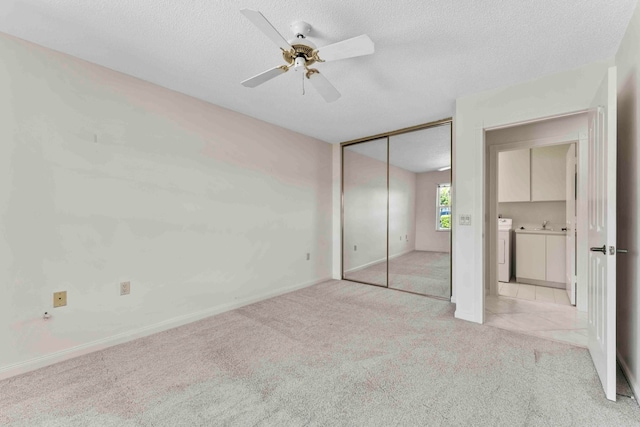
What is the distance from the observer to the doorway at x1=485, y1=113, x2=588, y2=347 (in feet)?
10.1

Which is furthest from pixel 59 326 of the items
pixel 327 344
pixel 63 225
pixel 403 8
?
pixel 403 8

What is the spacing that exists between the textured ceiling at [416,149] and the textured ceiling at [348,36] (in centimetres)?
106

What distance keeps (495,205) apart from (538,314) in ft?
4.68

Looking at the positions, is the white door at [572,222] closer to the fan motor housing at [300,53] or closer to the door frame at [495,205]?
the door frame at [495,205]

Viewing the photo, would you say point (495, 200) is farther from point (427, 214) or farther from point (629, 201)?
point (629, 201)

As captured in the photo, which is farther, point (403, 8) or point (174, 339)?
point (174, 339)

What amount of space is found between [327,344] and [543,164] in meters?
4.32

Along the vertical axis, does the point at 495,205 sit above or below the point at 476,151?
below

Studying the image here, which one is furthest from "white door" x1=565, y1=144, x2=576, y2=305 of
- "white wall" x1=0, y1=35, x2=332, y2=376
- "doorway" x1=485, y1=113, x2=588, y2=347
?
"white wall" x1=0, y1=35, x2=332, y2=376

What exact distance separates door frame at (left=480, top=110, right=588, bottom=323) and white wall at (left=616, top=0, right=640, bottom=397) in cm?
52

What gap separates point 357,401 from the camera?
1.70m

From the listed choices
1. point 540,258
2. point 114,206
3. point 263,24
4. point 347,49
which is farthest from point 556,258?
point 114,206

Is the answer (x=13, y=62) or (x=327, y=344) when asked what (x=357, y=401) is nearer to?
(x=327, y=344)

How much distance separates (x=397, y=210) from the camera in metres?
4.59
